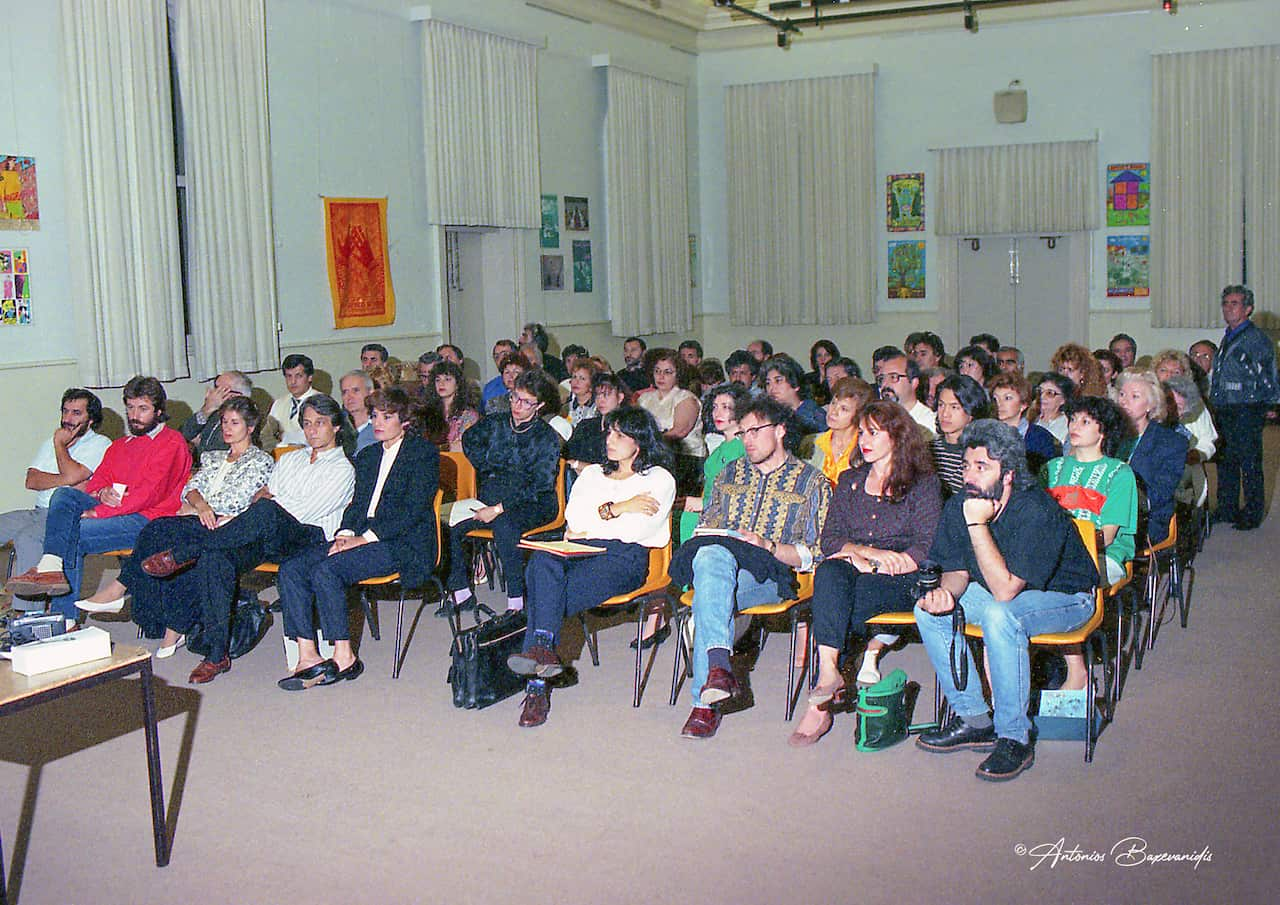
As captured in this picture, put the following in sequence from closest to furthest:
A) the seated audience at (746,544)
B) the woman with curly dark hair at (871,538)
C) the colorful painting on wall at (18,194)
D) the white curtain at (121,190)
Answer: the woman with curly dark hair at (871,538) → the seated audience at (746,544) → the colorful painting on wall at (18,194) → the white curtain at (121,190)

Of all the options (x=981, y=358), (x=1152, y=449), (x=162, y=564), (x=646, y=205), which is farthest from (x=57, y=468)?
(x=646, y=205)

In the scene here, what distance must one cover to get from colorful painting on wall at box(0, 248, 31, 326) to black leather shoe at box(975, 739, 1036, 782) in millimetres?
6638

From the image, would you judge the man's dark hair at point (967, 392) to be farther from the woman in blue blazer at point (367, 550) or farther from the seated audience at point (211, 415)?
the seated audience at point (211, 415)

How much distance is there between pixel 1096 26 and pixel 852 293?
383 centimetres

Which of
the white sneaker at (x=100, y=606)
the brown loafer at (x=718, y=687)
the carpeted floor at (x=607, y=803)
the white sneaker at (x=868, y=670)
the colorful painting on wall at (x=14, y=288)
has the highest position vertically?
the colorful painting on wall at (x=14, y=288)

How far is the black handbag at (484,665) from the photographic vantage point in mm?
5312

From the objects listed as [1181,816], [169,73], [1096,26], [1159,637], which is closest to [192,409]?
[169,73]

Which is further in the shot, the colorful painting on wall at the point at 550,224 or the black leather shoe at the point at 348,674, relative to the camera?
the colorful painting on wall at the point at 550,224

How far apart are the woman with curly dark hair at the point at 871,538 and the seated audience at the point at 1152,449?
5.12 feet

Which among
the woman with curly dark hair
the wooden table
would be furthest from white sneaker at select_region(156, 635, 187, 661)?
the woman with curly dark hair

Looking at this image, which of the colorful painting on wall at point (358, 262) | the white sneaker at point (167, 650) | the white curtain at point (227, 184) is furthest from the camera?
the colorful painting on wall at point (358, 262)

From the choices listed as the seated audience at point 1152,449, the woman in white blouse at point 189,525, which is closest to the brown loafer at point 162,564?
the woman in white blouse at point 189,525

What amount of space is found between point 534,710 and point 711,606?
827mm

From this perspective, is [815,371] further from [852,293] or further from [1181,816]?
[1181,816]
